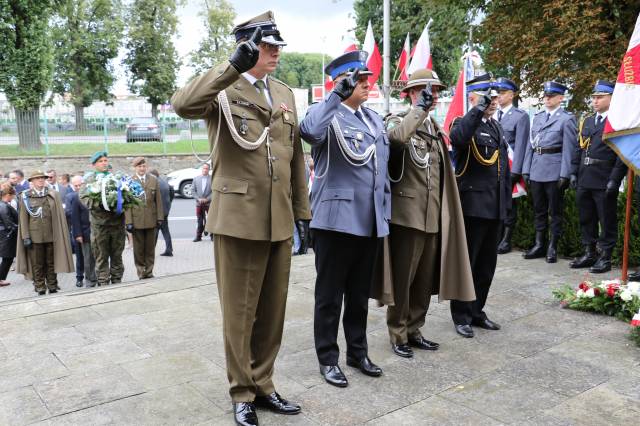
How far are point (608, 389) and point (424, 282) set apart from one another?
1.42 m

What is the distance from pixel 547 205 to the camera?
8047 millimetres

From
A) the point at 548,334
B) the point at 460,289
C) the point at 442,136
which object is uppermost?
the point at 442,136

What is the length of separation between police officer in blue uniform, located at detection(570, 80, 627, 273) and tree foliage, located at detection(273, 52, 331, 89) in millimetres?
87975

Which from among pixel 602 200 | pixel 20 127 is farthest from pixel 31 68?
pixel 602 200

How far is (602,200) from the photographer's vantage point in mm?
7098

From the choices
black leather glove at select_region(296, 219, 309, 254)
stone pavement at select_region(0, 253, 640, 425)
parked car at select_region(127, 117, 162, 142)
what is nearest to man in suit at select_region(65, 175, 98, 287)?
black leather glove at select_region(296, 219, 309, 254)

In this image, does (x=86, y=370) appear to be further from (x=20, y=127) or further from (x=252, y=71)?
(x=20, y=127)

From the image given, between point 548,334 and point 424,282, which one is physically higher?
point 424,282

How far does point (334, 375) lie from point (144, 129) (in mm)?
22646

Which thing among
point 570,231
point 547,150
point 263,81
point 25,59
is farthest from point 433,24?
point 263,81

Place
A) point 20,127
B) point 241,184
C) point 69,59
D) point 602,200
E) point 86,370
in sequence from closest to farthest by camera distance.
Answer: point 241,184 → point 86,370 → point 602,200 → point 20,127 → point 69,59

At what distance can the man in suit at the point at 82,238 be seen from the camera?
932 centimetres

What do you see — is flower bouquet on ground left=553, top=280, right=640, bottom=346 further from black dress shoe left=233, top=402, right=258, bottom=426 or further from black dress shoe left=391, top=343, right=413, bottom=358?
black dress shoe left=233, top=402, right=258, bottom=426

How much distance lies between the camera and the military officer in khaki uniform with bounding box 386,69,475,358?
4.45m
